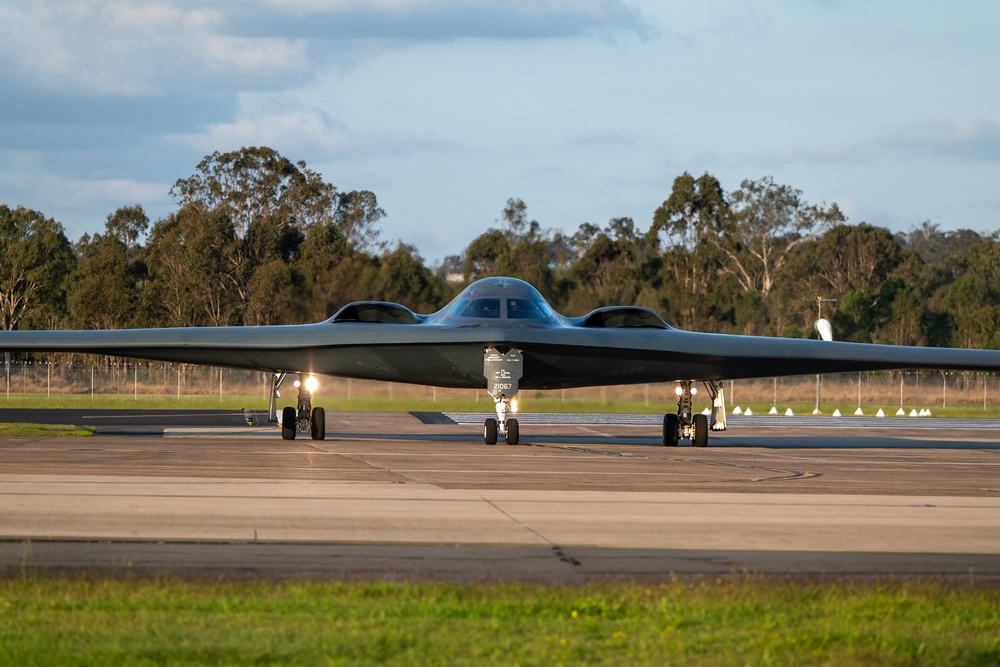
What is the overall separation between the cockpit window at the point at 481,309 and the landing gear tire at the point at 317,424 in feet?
11.3

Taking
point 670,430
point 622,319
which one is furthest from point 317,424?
point 670,430

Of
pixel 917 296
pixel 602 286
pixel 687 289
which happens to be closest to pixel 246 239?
pixel 602 286

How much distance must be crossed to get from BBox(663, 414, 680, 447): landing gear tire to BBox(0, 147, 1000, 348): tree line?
28521 millimetres

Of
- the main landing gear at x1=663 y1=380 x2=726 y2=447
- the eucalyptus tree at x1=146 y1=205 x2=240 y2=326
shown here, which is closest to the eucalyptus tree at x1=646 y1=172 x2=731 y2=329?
the eucalyptus tree at x1=146 y1=205 x2=240 y2=326

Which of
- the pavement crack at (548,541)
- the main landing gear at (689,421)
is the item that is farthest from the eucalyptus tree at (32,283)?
the pavement crack at (548,541)

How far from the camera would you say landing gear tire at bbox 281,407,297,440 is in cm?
2461

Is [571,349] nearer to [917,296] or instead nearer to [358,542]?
[358,542]

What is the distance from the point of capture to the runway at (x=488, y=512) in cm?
919

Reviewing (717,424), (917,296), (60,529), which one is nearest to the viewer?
(60,529)

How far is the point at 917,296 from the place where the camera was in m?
77.2

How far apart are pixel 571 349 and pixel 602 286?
2173 inches

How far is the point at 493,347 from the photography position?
2302 cm

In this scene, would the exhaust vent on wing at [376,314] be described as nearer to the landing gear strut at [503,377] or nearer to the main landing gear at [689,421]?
the landing gear strut at [503,377]

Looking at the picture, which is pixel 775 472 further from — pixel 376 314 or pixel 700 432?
pixel 376 314
